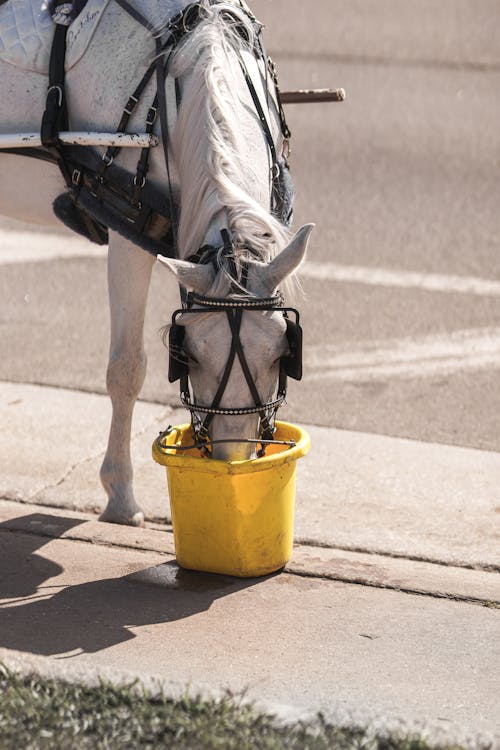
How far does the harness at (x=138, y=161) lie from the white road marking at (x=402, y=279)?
3.21m

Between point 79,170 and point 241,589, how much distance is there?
1.75 metres

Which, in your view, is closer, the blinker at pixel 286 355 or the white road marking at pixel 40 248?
the blinker at pixel 286 355

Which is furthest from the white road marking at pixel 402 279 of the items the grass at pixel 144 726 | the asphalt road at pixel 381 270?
the grass at pixel 144 726

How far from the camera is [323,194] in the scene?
31.6ft

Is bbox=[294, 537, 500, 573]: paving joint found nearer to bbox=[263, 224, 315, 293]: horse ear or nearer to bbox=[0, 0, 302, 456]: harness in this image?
bbox=[0, 0, 302, 456]: harness

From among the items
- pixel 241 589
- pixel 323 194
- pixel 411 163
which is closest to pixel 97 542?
pixel 241 589

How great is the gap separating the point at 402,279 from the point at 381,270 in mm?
223

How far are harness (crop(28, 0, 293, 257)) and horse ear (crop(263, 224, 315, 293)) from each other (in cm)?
68

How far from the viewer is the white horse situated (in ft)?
13.4

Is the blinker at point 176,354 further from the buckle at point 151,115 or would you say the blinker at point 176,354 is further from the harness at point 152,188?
the buckle at point 151,115

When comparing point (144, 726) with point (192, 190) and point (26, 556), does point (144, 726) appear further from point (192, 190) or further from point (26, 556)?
point (192, 190)

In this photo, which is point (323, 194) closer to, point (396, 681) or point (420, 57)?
point (420, 57)

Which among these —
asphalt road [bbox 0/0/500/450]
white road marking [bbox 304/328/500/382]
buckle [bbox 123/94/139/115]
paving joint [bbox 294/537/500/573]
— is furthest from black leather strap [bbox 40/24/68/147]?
white road marking [bbox 304/328/500/382]

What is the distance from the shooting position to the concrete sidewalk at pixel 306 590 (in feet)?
12.6
